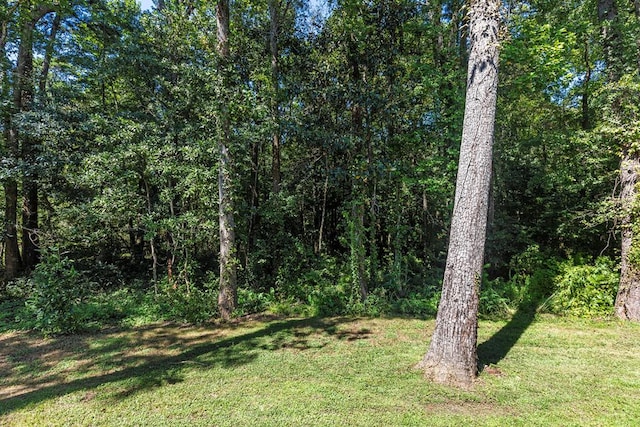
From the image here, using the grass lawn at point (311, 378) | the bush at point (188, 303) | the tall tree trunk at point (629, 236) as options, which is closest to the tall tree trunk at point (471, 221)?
the grass lawn at point (311, 378)

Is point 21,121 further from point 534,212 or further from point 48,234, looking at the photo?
point 534,212

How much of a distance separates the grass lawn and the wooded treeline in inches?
42.1

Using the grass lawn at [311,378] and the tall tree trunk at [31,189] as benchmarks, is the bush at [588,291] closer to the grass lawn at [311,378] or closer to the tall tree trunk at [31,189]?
the grass lawn at [311,378]

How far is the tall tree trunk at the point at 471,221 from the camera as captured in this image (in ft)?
11.4

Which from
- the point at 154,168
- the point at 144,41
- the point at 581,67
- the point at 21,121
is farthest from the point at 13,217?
the point at 581,67

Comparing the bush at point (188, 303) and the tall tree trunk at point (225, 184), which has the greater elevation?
the tall tree trunk at point (225, 184)

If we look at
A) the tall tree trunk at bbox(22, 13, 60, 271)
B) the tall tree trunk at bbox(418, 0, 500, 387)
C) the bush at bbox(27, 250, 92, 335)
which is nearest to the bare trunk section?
the tall tree trunk at bbox(418, 0, 500, 387)

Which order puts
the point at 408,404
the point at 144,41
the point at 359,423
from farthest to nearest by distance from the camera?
the point at 144,41 → the point at 408,404 → the point at 359,423

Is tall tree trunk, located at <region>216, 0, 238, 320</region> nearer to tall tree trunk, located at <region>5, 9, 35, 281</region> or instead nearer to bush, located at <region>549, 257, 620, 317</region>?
tall tree trunk, located at <region>5, 9, 35, 281</region>

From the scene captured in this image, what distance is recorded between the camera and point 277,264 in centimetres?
851

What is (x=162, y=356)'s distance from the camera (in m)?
4.52

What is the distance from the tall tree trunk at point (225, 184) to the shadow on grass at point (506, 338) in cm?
419

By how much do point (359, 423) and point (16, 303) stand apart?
8.40 m

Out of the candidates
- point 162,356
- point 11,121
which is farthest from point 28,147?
point 162,356
